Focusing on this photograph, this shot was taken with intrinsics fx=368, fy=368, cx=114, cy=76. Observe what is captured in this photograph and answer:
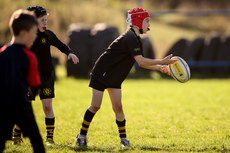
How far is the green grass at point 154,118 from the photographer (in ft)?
17.1

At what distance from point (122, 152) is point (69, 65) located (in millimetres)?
8923

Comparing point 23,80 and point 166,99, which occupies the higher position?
point 23,80

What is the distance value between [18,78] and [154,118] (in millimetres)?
4197

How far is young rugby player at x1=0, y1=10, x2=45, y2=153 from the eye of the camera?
3.55 m

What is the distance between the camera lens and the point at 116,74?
5012mm

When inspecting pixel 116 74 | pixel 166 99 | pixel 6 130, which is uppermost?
pixel 116 74

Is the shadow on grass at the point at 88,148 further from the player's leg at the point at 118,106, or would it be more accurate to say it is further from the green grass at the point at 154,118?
the player's leg at the point at 118,106

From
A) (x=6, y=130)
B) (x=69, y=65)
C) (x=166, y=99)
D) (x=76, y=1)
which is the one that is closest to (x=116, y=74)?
(x=6, y=130)

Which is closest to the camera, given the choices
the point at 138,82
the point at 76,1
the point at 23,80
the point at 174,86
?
the point at 23,80

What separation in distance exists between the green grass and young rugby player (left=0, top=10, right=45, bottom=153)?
1347 mm

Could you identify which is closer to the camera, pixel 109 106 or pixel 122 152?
pixel 122 152

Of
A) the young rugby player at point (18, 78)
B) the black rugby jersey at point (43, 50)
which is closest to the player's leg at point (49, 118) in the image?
the black rugby jersey at point (43, 50)

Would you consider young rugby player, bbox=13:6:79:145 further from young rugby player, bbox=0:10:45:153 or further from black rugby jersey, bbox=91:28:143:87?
young rugby player, bbox=0:10:45:153

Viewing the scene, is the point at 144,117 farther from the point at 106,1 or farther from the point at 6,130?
the point at 106,1
